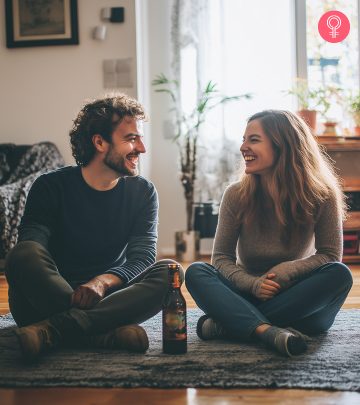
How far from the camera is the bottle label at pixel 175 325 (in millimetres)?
1851

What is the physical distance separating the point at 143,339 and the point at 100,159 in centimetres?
68

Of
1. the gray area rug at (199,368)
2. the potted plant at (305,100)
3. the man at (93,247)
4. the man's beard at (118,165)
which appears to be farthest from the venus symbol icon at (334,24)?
the gray area rug at (199,368)

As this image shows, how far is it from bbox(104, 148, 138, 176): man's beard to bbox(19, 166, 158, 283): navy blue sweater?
0.25 feet

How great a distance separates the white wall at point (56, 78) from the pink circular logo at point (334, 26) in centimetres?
145

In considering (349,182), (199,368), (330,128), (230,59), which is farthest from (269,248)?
(230,59)

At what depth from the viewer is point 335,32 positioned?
4.87 meters

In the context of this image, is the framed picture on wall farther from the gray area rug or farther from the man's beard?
the gray area rug

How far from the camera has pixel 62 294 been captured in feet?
6.38

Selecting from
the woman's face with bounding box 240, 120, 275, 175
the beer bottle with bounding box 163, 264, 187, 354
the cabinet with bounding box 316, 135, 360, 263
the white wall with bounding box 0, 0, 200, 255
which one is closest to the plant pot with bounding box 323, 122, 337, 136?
the cabinet with bounding box 316, 135, 360, 263

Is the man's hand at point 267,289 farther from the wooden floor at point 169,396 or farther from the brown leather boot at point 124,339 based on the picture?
the wooden floor at point 169,396

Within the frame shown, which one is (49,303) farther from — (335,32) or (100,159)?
(335,32)

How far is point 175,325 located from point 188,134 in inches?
115

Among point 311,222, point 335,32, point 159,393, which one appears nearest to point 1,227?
point 311,222

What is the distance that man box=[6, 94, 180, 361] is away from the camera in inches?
76.4
